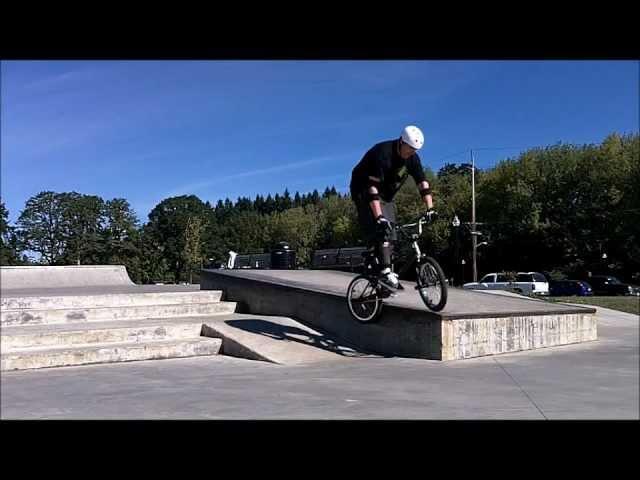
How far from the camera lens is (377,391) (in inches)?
177

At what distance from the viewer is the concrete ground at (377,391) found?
10.7 ft

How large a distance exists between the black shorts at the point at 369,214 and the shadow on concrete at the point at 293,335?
1571mm

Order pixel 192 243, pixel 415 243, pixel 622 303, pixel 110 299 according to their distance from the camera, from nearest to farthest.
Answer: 1. pixel 622 303
2. pixel 192 243
3. pixel 415 243
4. pixel 110 299

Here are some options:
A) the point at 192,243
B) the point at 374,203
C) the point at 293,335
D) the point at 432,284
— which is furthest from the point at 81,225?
the point at 293,335

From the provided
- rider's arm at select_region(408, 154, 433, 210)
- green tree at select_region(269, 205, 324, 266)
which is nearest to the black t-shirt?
rider's arm at select_region(408, 154, 433, 210)

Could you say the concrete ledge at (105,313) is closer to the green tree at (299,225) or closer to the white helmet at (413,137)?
the green tree at (299,225)

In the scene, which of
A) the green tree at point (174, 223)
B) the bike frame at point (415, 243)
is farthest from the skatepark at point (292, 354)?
the green tree at point (174, 223)

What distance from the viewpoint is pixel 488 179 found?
4.57m

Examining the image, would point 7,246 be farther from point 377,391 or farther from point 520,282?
point 520,282

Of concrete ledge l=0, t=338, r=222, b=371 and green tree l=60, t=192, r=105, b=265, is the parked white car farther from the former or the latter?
concrete ledge l=0, t=338, r=222, b=371

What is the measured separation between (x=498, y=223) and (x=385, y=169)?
1.73 metres
